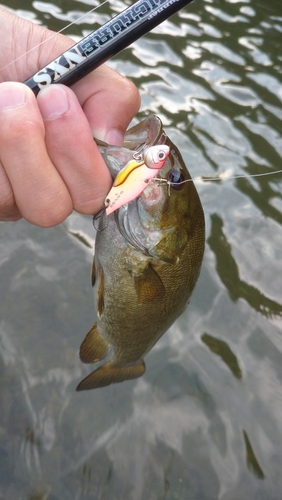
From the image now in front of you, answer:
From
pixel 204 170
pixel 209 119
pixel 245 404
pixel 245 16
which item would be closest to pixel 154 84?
pixel 209 119

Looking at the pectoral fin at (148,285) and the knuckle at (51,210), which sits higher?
the knuckle at (51,210)


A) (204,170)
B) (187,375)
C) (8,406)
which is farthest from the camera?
(204,170)

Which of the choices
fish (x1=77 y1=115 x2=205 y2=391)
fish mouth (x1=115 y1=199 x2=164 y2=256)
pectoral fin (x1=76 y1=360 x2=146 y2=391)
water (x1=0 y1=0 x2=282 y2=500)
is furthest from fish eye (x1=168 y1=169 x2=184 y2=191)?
pectoral fin (x1=76 y1=360 x2=146 y2=391)

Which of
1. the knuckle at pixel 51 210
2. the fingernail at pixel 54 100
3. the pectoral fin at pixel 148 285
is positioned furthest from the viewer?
the pectoral fin at pixel 148 285

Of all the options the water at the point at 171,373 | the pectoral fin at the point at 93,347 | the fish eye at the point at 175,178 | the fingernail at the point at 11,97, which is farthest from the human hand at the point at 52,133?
the water at the point at 171,373

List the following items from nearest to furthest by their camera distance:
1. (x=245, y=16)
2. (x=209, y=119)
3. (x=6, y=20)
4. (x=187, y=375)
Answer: (x=6, y=20) < (x=187, y=375) < (x=209, y=119) < (x=245, y=16)

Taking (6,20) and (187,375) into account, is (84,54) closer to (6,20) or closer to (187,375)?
(6,20)

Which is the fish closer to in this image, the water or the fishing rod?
the fishing rod

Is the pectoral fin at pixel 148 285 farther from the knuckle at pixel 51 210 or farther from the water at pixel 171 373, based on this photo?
the water at pixel 171 373

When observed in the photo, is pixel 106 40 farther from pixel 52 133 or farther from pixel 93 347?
pixel 93 347
